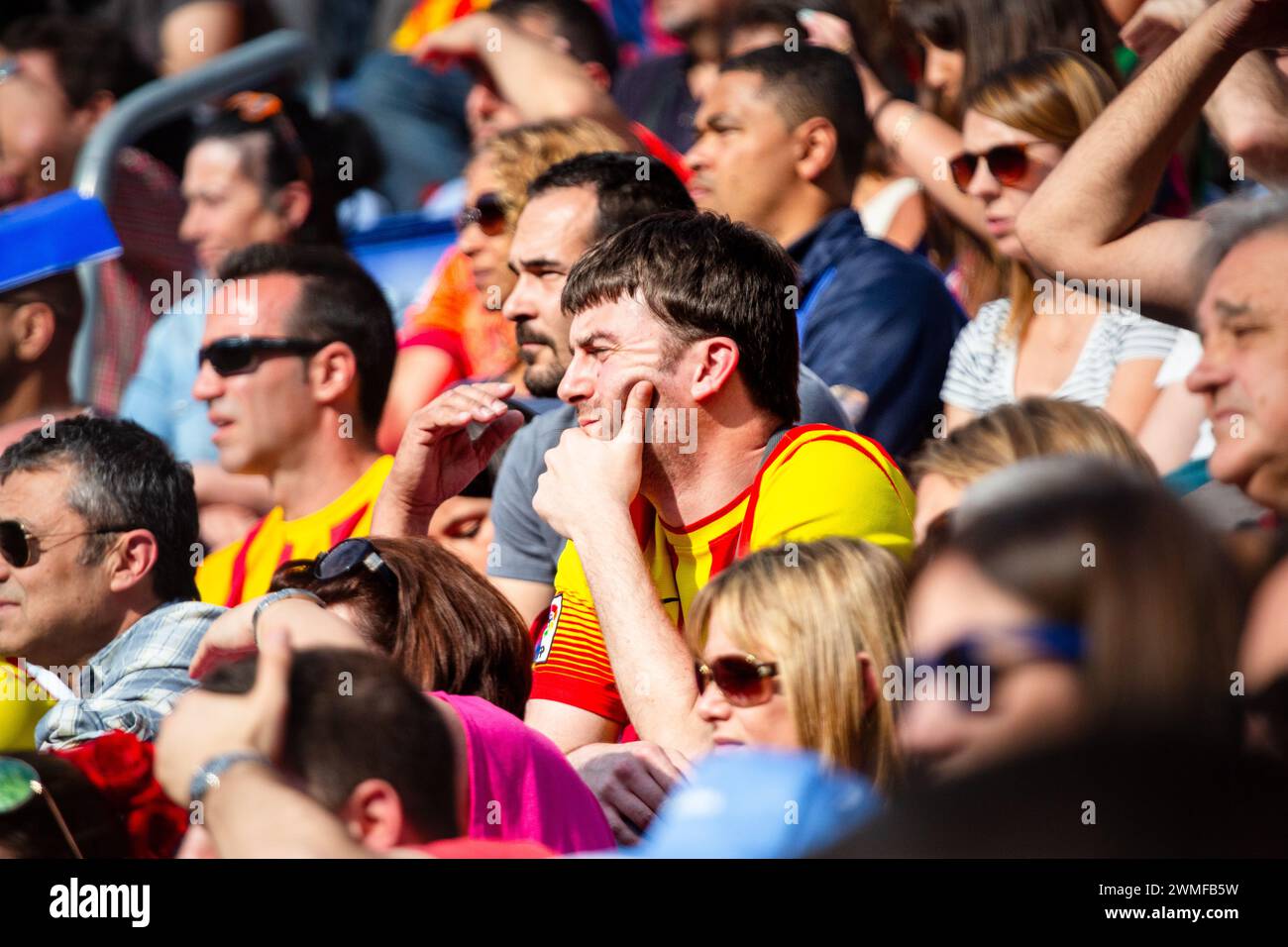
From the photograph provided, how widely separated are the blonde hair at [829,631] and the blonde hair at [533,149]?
233 centimetres

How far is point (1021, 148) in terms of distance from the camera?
4164mm

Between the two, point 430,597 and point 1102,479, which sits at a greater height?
point 1102,479

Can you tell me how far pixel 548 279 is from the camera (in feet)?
13.4

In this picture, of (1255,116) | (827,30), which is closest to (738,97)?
(827,30)

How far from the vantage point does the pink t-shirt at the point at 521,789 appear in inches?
87.8

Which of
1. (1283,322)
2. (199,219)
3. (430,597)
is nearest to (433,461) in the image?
(430,597)

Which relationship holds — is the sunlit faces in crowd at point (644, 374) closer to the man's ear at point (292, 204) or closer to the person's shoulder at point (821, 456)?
the person's shoulder at point (821, 456)

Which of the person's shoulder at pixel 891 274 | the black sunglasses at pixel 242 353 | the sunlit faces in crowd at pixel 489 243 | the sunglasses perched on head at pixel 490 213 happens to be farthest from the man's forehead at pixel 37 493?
the person's shoulder at pixel 891 274

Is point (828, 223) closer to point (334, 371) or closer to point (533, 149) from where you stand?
point (533, 149)

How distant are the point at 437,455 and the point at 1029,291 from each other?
151 cm

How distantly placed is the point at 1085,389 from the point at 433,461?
4.83 ft
